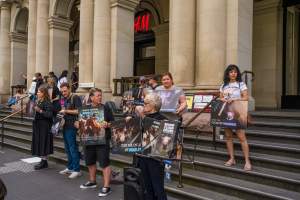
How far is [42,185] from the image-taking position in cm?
695

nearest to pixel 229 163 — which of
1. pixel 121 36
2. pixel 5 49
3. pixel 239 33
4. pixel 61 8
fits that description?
pixel 239 33

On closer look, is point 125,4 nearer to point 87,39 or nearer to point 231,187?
point 87,39

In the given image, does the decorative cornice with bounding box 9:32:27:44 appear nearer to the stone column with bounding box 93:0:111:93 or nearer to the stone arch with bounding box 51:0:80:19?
the stone arch with bounding box 51:0:80:19

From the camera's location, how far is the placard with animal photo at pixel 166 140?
430 centimetres

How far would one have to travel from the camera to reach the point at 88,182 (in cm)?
669

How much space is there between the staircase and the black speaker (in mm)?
1825

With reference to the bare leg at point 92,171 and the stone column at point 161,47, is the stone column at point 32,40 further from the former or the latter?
the bare leg at point 92,171

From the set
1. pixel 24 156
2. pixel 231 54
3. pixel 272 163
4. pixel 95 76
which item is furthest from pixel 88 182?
pixel 95 76

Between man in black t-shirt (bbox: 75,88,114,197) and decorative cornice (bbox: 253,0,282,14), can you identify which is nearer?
man in black t-shirt (bbox: 75,88,114,197)

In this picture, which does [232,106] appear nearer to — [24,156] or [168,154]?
[168,154]

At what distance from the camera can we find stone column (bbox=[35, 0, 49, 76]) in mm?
16719

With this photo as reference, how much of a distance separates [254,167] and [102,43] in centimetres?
837

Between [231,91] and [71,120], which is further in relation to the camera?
[71,120]

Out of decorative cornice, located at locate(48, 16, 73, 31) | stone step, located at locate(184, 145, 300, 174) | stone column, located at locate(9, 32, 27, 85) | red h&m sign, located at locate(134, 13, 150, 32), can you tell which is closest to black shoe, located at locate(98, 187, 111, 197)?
stone step, located at locate(184, 145, 300, 174)
